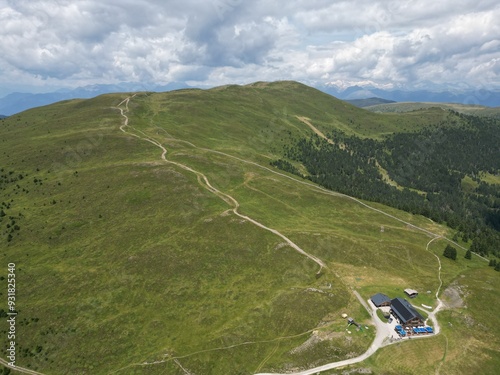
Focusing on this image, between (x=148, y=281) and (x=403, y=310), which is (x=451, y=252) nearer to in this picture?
(x=403, y=310)

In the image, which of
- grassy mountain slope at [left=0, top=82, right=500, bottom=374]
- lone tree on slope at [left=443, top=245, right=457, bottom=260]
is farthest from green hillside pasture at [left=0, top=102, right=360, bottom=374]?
lone tree on slope at [left=443, top=245, right=457, bottom=260]

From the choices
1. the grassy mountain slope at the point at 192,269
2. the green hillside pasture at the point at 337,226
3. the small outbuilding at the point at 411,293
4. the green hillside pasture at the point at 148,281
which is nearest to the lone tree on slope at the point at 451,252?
the grassy mountain slope at the point at 192,269

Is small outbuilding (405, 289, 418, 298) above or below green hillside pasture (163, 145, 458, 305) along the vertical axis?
below

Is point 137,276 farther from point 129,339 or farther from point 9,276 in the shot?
point 9,276

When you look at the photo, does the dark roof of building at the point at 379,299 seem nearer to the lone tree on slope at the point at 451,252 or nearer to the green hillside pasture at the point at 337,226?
the green hillside pasture at the point at 337,226

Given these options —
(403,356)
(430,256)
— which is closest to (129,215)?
(403,356)

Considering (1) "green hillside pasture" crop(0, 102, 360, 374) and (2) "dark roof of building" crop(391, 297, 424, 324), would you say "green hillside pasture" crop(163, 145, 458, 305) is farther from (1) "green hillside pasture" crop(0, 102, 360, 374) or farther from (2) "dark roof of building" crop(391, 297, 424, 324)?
(1) "green hillside pasture" crop(0, 102, 360, 374)

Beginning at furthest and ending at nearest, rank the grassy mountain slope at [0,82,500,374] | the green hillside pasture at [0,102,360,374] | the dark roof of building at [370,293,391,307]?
the dark roof of building at [370,293,391,307] → the green hillside pasture at [0,102,360,374] → the grassy mountain slope at [0,82,500,374]
